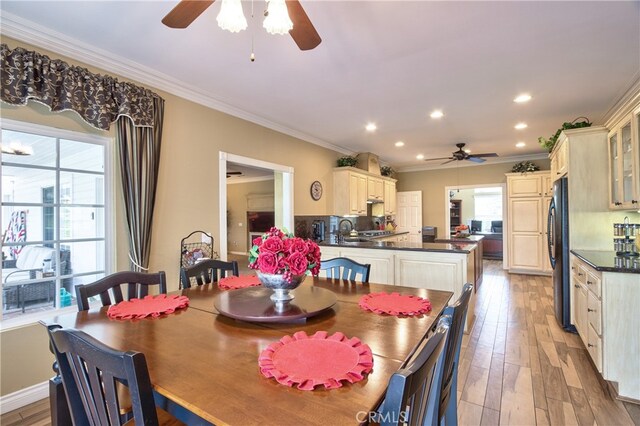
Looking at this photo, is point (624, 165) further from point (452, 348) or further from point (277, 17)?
point (277, 17)

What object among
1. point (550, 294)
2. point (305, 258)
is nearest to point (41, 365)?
point (305, 258)

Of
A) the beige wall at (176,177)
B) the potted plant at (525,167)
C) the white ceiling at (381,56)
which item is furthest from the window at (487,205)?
the beige wall at (176,177)

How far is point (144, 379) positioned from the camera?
771mm

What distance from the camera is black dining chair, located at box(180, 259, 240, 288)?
2100 mm

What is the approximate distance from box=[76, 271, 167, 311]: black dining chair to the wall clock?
3516mm

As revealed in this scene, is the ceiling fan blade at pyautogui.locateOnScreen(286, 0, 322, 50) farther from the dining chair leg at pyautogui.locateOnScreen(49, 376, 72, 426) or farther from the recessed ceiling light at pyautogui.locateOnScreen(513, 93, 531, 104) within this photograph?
the recessed ceiling light at pyautogui.locateOnScreen(513, 93, 531, 104)

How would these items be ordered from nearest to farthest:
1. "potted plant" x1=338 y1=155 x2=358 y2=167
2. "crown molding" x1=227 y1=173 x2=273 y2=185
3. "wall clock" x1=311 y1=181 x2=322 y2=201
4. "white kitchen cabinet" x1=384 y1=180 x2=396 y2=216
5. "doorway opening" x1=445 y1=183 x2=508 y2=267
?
"wall clock" x1=311 y1=181 x2=322 y2=201 → "potted plant" x1=338 y1=155 x2=358 y2=167 → "white kitchen cabinet" x1=384 y1=180 x2=396 y2=216 → "crown molding" x1=227 y1=173 x2=273 y2=185 → "doorway opening" x1=445 y1=183 x2=508 y2=267

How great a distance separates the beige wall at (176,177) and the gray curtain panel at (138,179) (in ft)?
0.32

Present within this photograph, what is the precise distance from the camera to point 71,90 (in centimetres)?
227

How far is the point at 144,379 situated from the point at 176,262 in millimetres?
2534

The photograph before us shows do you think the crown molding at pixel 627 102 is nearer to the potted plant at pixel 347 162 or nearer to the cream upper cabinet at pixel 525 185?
the cream upper cabinet at pixel 525 185

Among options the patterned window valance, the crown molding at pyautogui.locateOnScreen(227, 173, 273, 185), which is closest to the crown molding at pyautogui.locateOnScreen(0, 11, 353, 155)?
the patterned window valance

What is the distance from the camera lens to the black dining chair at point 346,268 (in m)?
2.34

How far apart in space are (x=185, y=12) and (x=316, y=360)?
1.73 m
